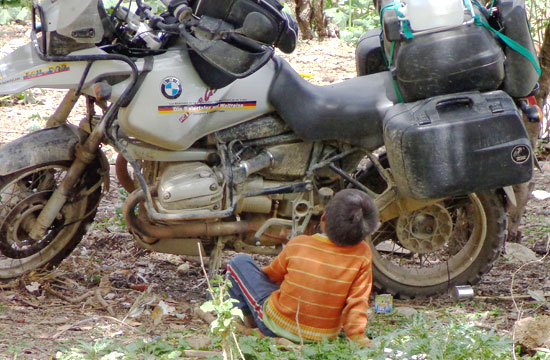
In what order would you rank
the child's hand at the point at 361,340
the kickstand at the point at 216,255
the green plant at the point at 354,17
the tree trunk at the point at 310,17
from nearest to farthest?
the child's hand at the point at 361,340, the kickstand at the point at 216,255, the green plant at the point at 354,17, the tree trunk at the point at 310,17

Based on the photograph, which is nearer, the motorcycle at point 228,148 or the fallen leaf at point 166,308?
the motorcycle at point 228,148

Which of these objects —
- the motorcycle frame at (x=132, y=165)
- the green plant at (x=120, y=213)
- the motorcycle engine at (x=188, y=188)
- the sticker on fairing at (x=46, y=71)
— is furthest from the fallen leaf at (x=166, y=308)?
the sticker on fairing at (x=46, y=71)

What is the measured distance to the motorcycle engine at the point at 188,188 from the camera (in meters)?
4.40

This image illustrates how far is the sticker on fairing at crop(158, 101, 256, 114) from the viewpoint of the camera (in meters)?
4.30

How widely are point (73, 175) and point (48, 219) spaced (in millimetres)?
290

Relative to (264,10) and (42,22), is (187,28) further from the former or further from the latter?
(42,22)

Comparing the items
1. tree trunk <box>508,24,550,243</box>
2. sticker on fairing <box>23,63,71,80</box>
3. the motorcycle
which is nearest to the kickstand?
the motorcycle

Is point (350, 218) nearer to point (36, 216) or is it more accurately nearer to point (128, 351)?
point (128, 351)

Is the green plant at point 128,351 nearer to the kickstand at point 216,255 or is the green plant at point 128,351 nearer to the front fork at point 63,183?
the kickstand at point 216,255

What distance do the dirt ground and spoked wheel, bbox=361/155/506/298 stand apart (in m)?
0.12

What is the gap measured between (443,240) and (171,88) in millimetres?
1913

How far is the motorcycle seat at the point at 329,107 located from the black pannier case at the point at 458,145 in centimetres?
23

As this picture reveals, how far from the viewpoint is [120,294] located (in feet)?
16.1

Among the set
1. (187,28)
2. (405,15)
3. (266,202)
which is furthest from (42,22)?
(405,15)
